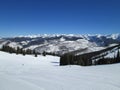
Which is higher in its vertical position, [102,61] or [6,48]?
[6,48]

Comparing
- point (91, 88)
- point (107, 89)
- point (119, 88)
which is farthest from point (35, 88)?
point (119, 88)

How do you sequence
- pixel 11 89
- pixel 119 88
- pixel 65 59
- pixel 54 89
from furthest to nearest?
pixel 65 59 → pixel 119 88 → pixel 54 89 → pixel 11 89

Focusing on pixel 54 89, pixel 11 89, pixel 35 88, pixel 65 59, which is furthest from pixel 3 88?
pixel 65 59

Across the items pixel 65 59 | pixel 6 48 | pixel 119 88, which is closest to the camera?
pixel 119 88

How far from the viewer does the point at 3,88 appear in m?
15.4

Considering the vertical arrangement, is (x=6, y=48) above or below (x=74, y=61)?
above

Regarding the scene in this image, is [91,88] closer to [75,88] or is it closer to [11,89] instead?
[75,88]

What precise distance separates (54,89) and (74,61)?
9267 centimetres

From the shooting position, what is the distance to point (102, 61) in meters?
108

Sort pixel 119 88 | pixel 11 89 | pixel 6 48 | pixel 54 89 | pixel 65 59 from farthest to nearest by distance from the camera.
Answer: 1. pixel 6 48
2. pixel 65 59
3. pixel 119 88
4. pixel 54 89
5. pixel 11 89

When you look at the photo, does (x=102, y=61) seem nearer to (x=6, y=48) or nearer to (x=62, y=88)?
(x=6, y=48)

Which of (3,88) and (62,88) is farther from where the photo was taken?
(62,88)

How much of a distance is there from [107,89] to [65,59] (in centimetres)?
8611

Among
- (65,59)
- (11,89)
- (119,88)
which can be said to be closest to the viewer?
(11,89)
